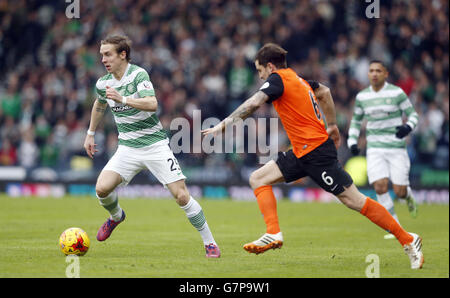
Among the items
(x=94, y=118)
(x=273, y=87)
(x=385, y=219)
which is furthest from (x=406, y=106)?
(x=94, y=118)

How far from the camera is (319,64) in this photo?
23.5m

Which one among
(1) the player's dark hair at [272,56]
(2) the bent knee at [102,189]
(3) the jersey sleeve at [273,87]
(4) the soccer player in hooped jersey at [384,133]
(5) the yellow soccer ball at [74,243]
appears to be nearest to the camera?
(3) the jersey sleeve at [273,87]

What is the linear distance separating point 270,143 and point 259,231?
7.44 m

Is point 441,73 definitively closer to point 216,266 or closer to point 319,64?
point 319,64

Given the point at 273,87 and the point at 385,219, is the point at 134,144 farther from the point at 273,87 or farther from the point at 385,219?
the point at 385,219

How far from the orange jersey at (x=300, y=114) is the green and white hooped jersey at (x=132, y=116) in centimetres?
181

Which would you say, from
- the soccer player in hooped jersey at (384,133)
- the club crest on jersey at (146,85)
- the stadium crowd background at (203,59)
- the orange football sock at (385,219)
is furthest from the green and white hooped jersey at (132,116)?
the stadium crowd background at (203,59)

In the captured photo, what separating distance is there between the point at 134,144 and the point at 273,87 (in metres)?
2.22

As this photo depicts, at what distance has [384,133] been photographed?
1324 cm

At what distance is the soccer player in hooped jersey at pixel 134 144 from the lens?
9.41 meters

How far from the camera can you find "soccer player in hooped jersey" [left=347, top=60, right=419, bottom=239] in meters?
13.1

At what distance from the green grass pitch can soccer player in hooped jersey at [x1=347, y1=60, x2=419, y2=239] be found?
1.00m

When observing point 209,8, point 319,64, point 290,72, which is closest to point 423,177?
point 319,64

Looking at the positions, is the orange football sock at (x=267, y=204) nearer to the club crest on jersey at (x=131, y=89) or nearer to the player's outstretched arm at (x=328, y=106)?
the player's outstretched arm at (x=328, y=106)
